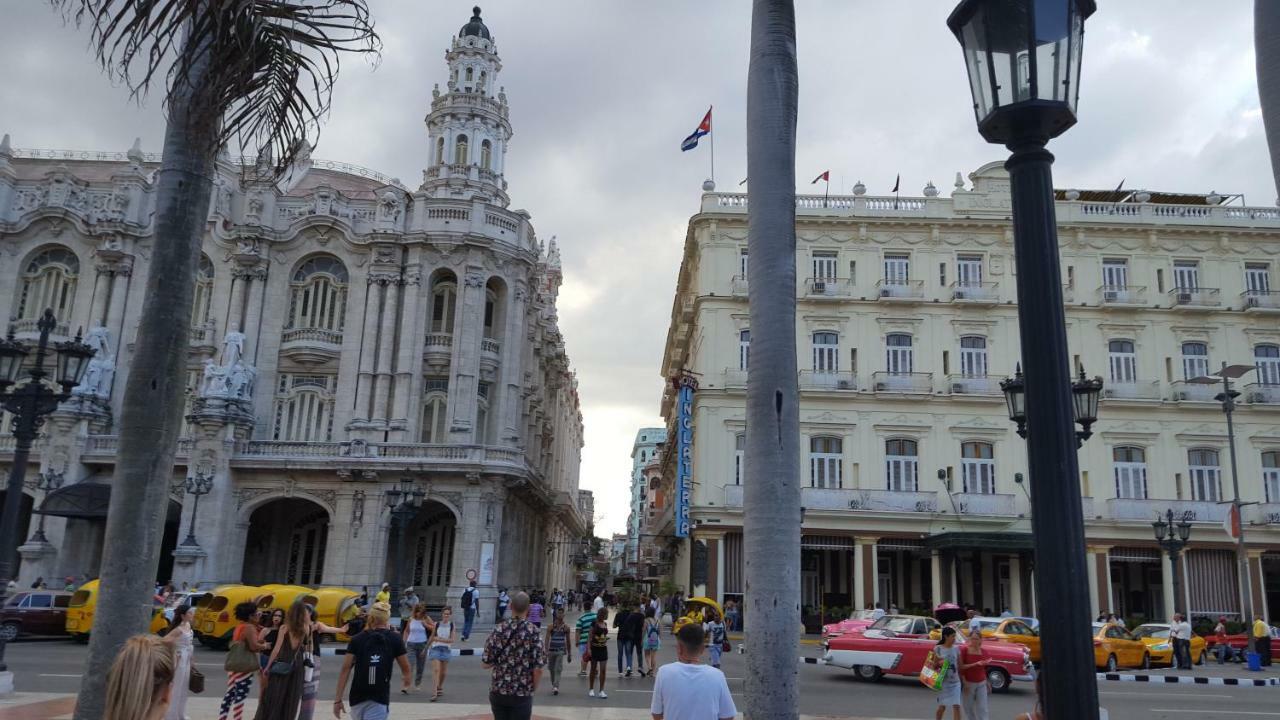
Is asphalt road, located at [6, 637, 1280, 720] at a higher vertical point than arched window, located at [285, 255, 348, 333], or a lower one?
lower

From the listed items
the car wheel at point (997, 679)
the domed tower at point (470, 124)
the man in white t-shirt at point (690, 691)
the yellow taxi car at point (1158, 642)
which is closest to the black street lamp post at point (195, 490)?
the domed tower at point (470, 124)

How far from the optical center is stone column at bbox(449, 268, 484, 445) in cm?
3894

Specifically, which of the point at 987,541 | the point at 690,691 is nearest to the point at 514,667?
the point at 690,691

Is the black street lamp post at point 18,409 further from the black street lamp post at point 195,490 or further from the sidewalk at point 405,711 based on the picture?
the black street lamp post at point 195,490

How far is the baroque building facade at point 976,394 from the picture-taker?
35562 mm

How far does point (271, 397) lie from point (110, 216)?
11.6 meters

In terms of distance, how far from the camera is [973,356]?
37.6 metres

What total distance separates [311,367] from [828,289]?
23.3m

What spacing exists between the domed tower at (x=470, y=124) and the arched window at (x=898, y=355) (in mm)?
21257

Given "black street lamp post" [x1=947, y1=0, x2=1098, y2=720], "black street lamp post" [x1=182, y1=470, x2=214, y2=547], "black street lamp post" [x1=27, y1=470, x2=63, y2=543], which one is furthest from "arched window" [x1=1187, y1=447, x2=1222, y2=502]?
"black street lamp post" [x1=27, y1=470, x2=63, y2=543]

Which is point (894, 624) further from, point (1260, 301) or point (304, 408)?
point (304, 408)

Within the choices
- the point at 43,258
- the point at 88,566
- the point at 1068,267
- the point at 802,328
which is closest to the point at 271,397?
the point at 88,566

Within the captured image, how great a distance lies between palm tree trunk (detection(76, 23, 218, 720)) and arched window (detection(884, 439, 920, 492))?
32820mm

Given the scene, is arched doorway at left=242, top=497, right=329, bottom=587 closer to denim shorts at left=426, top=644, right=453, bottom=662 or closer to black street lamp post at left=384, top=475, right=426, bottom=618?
black street lamp post at left=384, top=475, right=426, bottom=618
